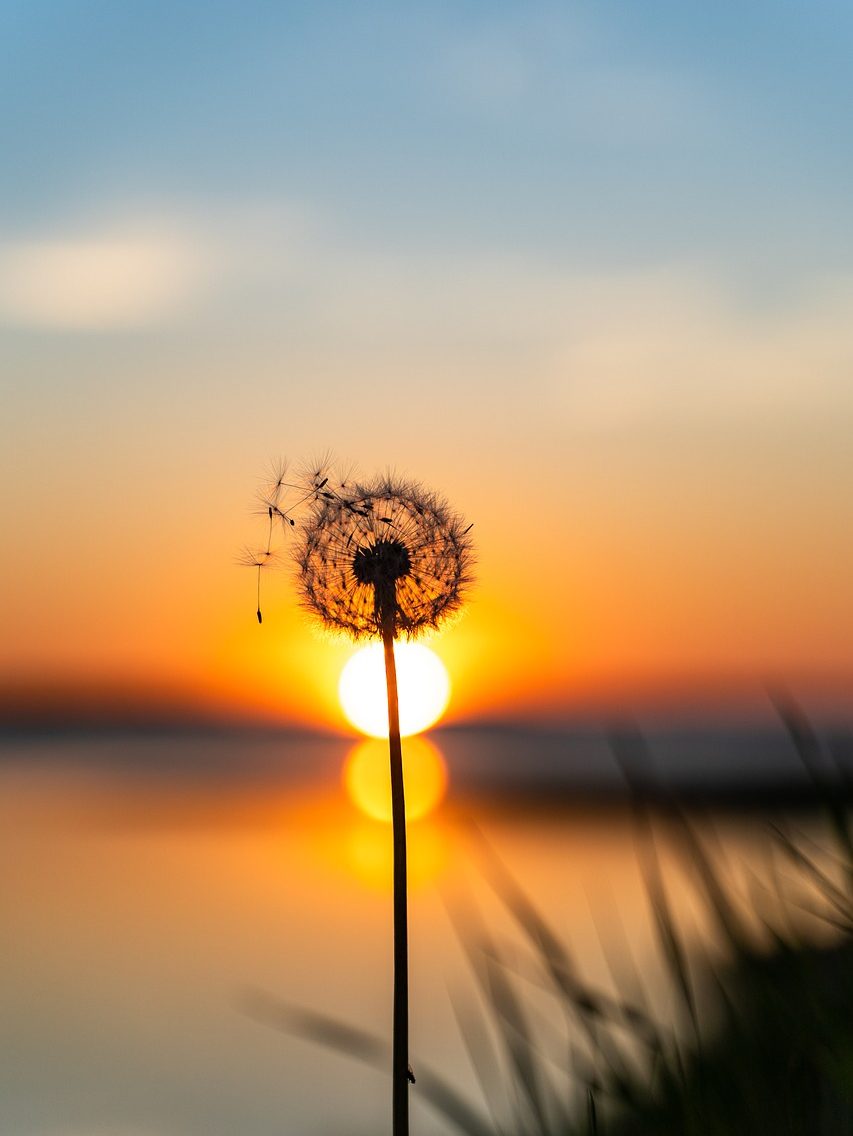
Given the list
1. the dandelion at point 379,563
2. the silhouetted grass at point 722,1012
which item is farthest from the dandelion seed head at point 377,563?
the silhouetted grass at point 722,1012

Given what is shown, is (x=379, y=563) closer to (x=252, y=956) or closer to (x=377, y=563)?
(x=377, y=563)

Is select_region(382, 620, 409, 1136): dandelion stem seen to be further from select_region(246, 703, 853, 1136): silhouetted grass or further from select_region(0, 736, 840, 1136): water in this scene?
select_region(246, 703, 853, 1136): silhouetted grass

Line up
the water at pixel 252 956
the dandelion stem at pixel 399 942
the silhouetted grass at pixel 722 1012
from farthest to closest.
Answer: the water at pixel 252 956, the dandelion stem at pixel 399 942, the silhouetted grass at pixel 722 1012

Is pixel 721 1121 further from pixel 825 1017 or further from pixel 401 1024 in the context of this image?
pixel 401 1024

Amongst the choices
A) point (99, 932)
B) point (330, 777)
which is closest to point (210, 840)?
point (99, 932)

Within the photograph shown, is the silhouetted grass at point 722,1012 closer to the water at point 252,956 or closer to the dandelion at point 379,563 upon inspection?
the water at point 252,956

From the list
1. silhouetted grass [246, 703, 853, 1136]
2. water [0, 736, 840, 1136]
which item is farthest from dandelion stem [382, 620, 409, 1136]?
silhouetted grass [246, 703, 853, 1136]

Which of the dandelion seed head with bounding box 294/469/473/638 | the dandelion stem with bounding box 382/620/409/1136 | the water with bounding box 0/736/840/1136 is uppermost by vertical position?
the dandelion seed head with bounding box 294/469/473/638

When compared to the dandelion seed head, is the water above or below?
below
